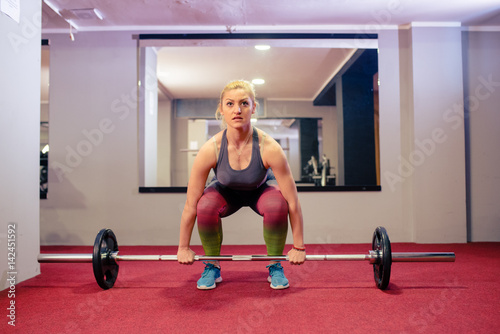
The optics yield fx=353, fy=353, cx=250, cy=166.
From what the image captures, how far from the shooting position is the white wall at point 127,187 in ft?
10.1

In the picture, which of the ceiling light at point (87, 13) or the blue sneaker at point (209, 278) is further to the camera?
the ceiling light at point (87, 13)

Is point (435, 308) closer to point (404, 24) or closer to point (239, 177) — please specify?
point (239, 177)

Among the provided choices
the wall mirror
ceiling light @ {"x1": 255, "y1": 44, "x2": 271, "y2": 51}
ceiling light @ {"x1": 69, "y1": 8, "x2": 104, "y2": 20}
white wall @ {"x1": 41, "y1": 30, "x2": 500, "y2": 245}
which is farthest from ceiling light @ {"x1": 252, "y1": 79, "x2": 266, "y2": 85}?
ceiling light @ {"x1": 69, "y1": 8, "x2": 104, "y2": 20}

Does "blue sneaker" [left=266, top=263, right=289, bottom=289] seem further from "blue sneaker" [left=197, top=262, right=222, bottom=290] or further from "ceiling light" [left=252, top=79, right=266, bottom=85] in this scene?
"ceiling light" [left=252, top=79, right=266, bottom=85]

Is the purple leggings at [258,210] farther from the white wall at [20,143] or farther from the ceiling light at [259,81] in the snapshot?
the ceiling light at [259,81]

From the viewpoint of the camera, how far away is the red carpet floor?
120 cm

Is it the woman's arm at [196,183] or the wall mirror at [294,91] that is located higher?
the wall mirror at [294,91]

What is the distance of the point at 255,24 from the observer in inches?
123

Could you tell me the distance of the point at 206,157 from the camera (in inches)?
63.4

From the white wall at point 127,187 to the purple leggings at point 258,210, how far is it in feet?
4.73

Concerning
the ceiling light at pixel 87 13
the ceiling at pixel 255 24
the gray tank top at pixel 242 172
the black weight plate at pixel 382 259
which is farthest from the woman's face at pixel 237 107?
the ceiling light at pixel 87 13

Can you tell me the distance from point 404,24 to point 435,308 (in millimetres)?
2630

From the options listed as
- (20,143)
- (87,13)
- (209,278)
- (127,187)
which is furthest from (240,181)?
(87,13)

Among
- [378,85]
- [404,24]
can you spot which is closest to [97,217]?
[378,85]
